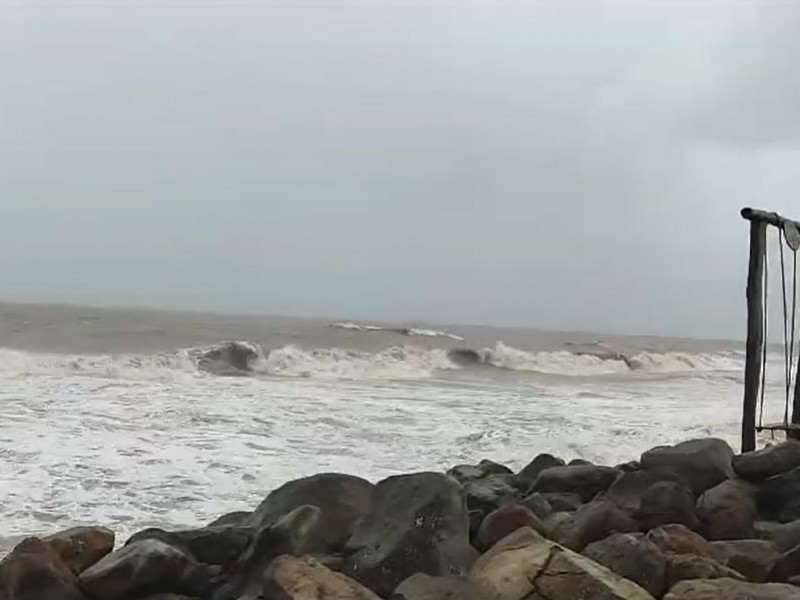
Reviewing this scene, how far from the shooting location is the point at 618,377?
1033 inches

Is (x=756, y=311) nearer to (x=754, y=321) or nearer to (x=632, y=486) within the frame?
(x=754, y=321)

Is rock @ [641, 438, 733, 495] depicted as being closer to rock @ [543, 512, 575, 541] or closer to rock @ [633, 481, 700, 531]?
rock @ [633, 481, 700, 531]

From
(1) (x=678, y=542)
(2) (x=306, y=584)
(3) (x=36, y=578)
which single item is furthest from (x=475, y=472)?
(3) (x=36, y=578)

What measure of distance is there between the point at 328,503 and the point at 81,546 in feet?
4.07

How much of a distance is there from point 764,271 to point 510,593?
4.90 metres

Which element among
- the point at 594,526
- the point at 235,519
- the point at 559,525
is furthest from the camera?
the point at 235,519

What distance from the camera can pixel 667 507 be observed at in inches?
183

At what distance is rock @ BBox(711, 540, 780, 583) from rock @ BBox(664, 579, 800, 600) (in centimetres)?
56

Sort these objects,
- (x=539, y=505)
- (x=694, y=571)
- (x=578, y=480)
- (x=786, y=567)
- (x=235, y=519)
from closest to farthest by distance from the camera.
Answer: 1. (x=694, y=571)
2. (x=786, y=567)
3. (x=539, y=505)
4. (x=235, y=519)
5. (x=578, y=480)

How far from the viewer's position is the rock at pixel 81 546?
450 cm

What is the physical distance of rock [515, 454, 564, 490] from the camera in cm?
578

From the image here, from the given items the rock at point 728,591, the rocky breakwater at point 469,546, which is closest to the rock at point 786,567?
the rocky breakwater at point 469,546

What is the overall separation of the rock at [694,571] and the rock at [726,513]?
0.96 metres

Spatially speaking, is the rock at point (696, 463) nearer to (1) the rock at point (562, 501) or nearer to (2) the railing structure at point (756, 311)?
(1) the rock at point (562, 501)
